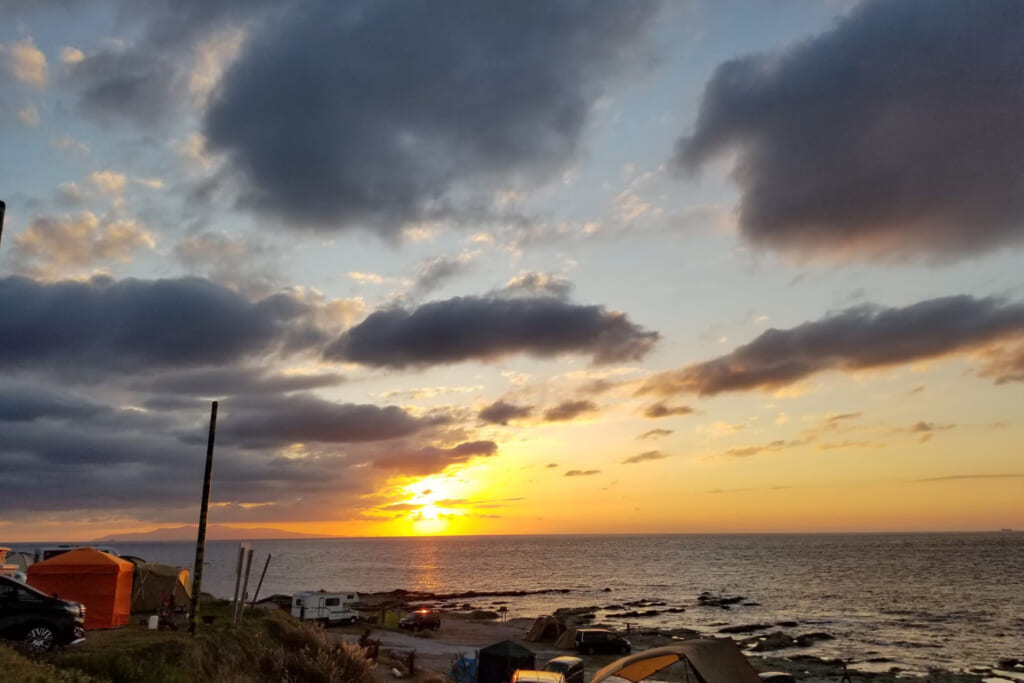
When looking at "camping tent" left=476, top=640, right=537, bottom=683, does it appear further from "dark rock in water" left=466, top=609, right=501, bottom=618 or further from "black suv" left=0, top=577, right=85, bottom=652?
"dark rock in water" left=466, top=609, right=501, bottom=618

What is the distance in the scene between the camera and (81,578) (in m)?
24.4

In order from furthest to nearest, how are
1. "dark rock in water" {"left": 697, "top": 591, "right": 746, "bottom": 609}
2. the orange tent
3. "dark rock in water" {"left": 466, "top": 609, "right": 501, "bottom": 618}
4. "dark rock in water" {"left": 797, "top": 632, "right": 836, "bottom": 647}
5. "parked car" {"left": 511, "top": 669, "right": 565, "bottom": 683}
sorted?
"dark rock in water" {"left": 697, "top": 591, "right": 746, "bottom": 609}, "dark rock in water" {"left": 466, "top": 609, "right": 501, "bottom": 618}, "dark rock in water" {"left": 797, "top": 632, "right": 836, "bottom": 647}, the orange tent, "parked car" {"left": 511, "top": 669, "right": 565, "bottom": 683}

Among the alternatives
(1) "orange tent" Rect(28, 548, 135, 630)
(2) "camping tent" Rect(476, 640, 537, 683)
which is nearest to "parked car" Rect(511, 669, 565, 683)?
(2) "camping tent" Rect(476, 640, 537, 683)

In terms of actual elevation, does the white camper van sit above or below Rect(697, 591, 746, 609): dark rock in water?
above

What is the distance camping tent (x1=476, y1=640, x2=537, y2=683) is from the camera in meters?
28.3

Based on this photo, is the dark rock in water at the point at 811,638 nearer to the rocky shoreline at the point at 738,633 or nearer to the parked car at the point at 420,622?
the rocky shoreline at the point at 738,633

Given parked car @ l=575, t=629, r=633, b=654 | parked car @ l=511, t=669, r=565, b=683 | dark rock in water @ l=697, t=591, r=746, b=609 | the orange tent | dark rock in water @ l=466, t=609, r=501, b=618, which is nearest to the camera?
parked car @ l=511, t=669, r=565, b=683

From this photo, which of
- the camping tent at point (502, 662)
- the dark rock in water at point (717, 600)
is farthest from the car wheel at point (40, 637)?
the dark rock in water at point (717, 600)

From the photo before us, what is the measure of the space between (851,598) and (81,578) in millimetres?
92032

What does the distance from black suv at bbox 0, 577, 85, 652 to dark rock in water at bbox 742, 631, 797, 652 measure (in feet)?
159

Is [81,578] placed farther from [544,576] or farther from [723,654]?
[544,576]

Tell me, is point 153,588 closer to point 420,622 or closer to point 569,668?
point 569,668

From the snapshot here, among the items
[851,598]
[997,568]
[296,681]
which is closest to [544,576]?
[851,598]

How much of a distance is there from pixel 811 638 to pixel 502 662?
40.8 meters
